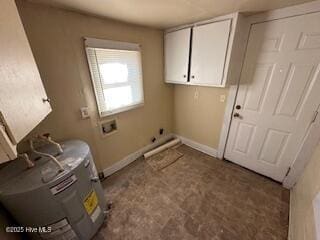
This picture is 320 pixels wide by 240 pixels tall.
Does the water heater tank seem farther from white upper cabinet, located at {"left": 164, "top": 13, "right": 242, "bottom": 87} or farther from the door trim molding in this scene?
the door trim molding

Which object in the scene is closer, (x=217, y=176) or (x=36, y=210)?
(x=36, y=210)

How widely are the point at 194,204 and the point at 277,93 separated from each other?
1.73 meters

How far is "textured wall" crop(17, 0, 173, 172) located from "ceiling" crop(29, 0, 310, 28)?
13 cm

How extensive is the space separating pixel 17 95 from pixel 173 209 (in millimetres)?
1777

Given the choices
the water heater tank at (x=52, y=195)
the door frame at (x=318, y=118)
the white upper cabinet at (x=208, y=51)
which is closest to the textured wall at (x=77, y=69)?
the white upper cabinet at (x=208, y=51)

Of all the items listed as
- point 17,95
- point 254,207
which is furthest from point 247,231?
point 17,95

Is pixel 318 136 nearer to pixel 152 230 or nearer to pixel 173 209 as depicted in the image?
pixel 173 209

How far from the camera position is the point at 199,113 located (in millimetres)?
2627

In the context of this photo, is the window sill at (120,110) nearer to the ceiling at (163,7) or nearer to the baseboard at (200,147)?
the ceiling at (163,7)

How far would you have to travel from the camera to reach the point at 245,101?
6.57 feet

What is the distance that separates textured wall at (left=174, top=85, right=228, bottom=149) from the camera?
2359 millimetres

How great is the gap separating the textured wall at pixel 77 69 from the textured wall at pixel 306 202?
2176mm

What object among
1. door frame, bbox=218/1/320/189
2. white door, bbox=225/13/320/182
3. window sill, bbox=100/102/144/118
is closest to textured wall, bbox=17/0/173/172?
window sill, bbox=100/102/144/118

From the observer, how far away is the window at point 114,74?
1.69 meters
